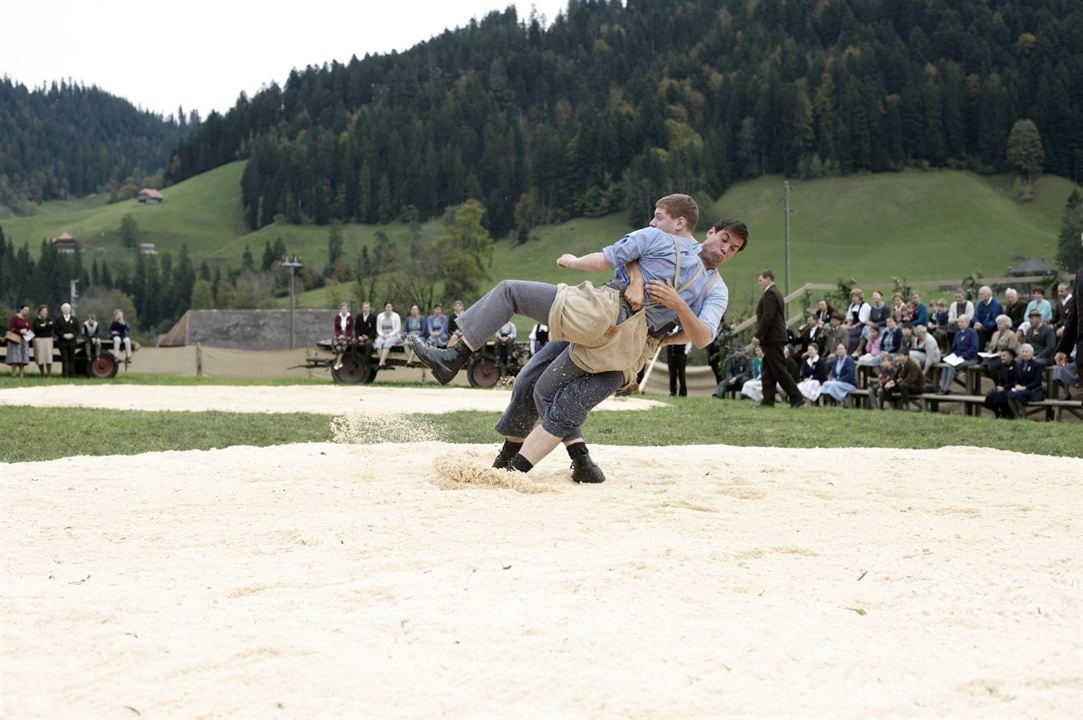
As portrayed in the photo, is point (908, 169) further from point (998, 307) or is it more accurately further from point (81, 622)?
point (81, 622)

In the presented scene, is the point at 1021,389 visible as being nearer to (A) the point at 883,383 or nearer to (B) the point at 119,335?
(A) the point at 883,383

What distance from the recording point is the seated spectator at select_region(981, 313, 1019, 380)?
17.3 metres

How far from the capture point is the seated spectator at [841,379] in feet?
63.6

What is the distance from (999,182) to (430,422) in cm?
12242

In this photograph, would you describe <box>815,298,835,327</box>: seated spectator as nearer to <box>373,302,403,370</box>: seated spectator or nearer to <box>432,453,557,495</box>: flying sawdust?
<box>373,302,403,370</box>: seated spectator

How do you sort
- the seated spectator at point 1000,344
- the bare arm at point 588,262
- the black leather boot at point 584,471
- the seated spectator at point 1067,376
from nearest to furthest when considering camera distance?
the bare arm at point 588,262 → the black leather boot at point 584,471 → the seated spectator at point 1067,376 → the seated spectator at point 1000,344

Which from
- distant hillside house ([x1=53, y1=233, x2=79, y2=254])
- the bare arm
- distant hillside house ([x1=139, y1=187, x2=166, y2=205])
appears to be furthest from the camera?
distant hillside house ([x1=139, y1=187, x2=166, y2=205])

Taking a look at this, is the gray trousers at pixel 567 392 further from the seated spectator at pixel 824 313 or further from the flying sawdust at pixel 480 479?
the seated spectator at pixel 824 313

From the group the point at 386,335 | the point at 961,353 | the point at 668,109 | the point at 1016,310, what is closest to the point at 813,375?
the point at 961,353

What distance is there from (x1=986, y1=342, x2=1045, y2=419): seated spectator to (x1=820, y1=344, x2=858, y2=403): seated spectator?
3099 mm

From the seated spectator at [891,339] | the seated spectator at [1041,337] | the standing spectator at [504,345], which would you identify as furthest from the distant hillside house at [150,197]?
the seated spectator at [1041,337]

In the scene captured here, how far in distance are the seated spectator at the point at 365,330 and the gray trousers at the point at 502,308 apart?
18548 millimetres

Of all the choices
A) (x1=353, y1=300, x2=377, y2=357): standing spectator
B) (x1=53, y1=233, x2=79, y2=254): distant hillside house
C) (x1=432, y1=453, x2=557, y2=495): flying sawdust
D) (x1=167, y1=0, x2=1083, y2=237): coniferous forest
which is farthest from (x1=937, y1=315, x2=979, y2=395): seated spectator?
(x1=53, y1=233, x2=79, y2=254): distant hillside house

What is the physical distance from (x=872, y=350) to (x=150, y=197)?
18561 cm
